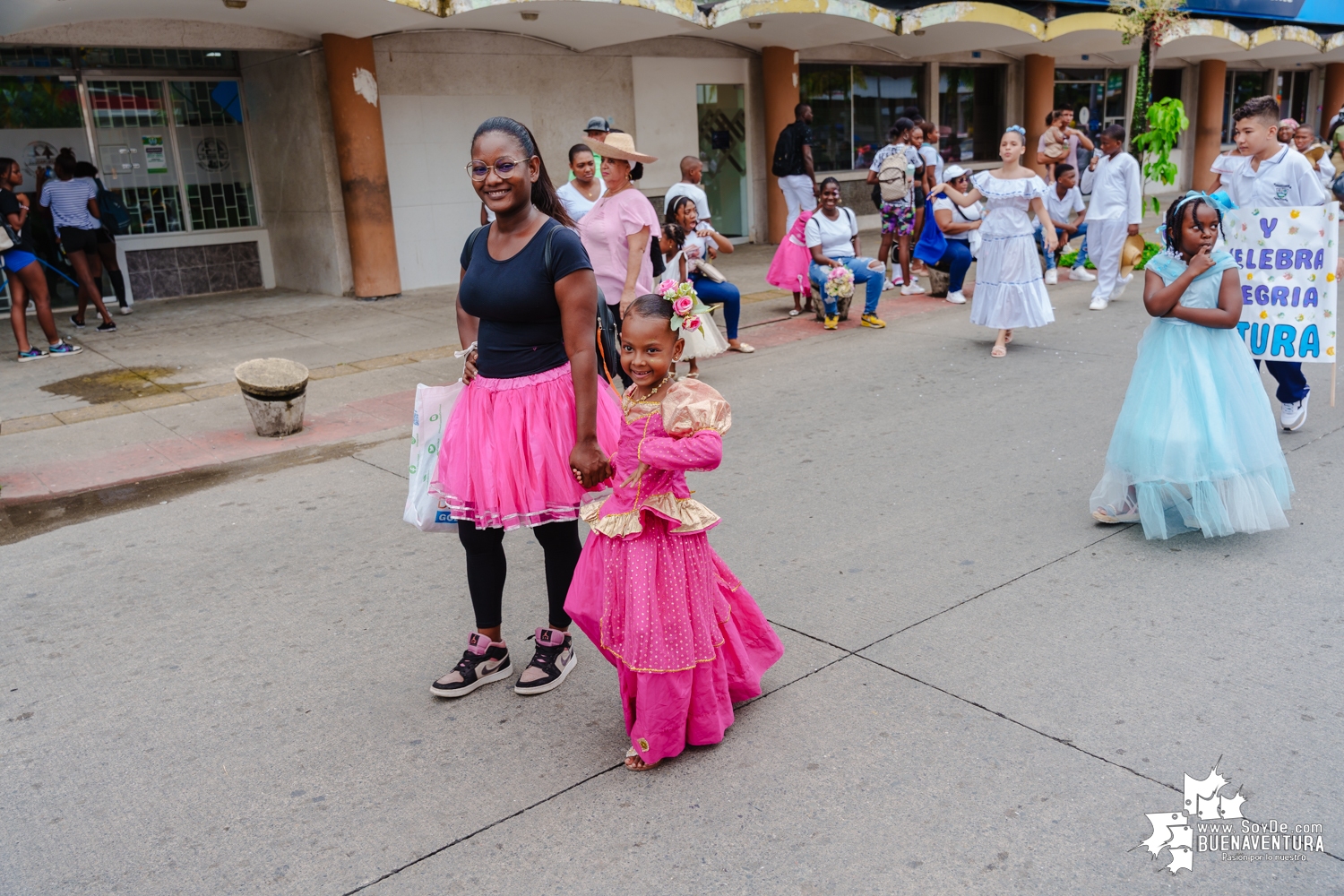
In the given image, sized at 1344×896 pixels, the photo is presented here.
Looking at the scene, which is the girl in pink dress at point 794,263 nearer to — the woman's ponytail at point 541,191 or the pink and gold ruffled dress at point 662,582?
the woman's ponytail at point 541,191

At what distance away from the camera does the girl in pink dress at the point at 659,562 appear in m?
2.97

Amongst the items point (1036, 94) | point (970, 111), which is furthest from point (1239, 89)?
point (970, 111)

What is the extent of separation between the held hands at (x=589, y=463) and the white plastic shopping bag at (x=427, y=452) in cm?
62

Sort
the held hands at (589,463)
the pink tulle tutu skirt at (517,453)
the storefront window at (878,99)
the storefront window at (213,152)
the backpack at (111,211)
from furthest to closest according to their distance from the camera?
the storefront window at (878,99) → the storefront window at (213,152) → the backpack at (111,211) → the pink tulle tutu skirt at (517,453) → the held hands at (589,463)

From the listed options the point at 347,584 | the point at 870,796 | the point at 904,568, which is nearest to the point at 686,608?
the point at 870,796

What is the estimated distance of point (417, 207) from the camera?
13266 mm

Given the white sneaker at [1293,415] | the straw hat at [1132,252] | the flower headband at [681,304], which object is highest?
the flower headband at [681,304]

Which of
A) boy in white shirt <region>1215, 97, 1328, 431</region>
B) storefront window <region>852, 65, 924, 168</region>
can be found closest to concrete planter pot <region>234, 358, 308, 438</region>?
boy in white shirt <region>1215, 97, 1328, 431</region>

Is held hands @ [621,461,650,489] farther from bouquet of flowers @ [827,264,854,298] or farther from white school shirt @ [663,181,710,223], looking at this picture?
bouquet of flowers @ [827,264,854,298]

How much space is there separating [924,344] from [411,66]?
24.5ft

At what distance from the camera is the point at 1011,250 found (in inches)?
334

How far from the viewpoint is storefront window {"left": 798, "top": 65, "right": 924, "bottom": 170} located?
17.8 m

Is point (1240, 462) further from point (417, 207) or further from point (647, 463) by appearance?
point (417, 207)

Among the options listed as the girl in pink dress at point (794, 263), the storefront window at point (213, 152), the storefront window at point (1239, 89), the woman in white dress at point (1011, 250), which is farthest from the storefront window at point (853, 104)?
the storefront window at point (1239, 89)
